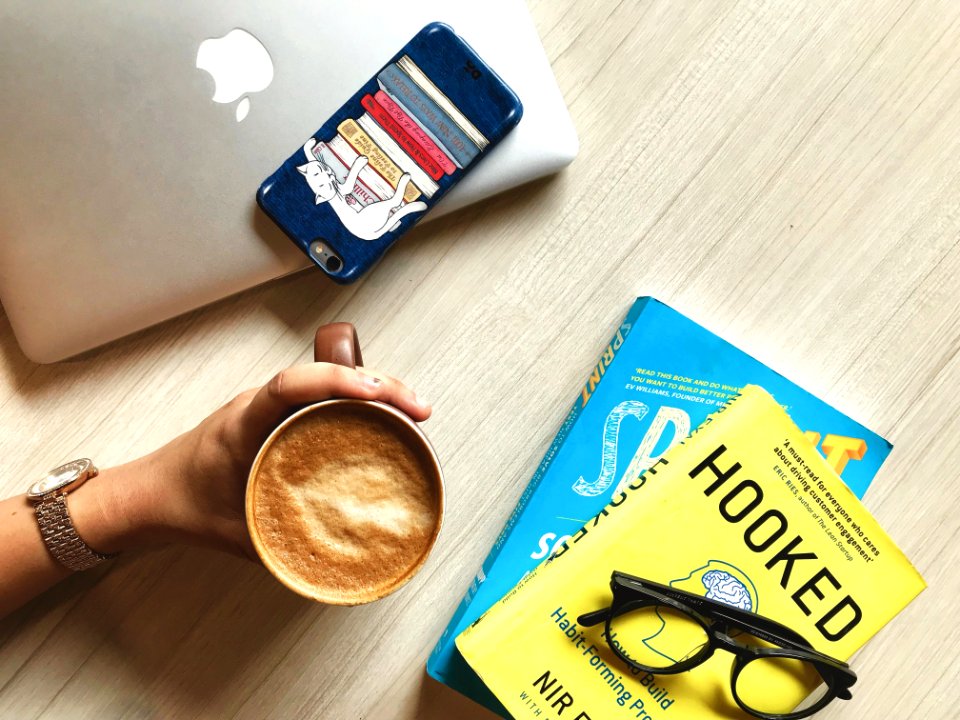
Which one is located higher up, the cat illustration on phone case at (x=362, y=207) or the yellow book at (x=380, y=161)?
the yellow book at (x=380, y=161)

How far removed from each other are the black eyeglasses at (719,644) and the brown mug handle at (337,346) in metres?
0.29

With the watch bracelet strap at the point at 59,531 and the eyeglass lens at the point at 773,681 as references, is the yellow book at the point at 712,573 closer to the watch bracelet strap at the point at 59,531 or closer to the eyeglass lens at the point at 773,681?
the eyeglass lens at the point at 773,681

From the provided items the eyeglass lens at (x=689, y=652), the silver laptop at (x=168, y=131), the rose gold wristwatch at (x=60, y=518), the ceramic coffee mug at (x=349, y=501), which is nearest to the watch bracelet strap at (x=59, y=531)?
the rose gold wristwatch at (x=60, y=518)

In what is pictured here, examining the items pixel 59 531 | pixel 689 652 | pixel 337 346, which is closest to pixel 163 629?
pixel 59 531

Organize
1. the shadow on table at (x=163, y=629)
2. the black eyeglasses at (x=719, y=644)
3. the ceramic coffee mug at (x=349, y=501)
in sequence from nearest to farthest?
the ceramic coffee mug at (x=349, y=501) < the black eyeglasses at (x=719, y=644) < the shadow on table at (x=163, y=629)

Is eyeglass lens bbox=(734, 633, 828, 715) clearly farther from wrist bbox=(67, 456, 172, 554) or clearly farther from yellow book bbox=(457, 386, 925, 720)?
wrist bbox=(67, 456, 172, 554)

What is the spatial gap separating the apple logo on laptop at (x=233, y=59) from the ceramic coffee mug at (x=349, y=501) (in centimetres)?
32

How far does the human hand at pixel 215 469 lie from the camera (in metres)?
0.52

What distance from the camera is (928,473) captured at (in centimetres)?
73

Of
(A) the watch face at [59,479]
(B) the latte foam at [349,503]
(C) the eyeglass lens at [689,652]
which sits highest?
(B) the latte foam at [349,503]

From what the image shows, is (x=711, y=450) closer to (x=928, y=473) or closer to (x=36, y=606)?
(x=928, y=473)

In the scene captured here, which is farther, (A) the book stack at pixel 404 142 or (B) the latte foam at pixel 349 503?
(A) the book stack at pixel 404 142

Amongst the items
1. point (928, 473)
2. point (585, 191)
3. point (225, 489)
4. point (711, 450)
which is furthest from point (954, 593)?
point (225, 489)

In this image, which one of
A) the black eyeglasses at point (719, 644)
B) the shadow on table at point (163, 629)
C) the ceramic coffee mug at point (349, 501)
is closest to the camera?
the ceramic coffee mug at point (349, 501)
